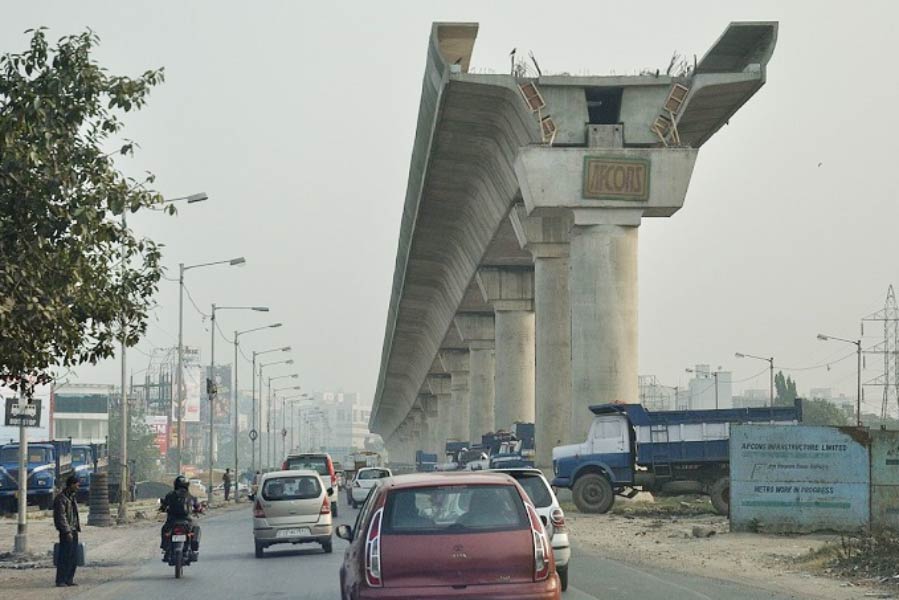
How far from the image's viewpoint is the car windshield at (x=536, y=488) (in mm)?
19312

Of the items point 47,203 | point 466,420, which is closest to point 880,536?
point 47,203

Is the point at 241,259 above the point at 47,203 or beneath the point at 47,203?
above

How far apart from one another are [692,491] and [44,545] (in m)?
15.8

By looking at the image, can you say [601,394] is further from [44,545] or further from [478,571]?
[478,571]

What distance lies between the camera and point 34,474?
52.2 meters

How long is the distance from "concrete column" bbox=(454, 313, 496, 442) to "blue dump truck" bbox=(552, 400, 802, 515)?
4609cm

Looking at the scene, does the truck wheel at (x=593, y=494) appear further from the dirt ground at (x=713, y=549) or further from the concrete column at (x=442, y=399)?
the concrete column at (x=442, y=399)

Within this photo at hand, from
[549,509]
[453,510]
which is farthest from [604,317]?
[453,510]

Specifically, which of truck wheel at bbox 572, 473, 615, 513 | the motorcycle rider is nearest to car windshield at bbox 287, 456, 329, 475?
truck wheel at bbox 572, 473, 615, 513

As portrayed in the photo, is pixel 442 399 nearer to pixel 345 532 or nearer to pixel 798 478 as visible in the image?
pixel 798 478

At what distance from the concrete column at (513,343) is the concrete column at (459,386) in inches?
1307

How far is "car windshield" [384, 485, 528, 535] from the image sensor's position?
12773 mm

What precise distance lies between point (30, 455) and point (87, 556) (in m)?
23.6

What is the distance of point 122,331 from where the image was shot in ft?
67.9
